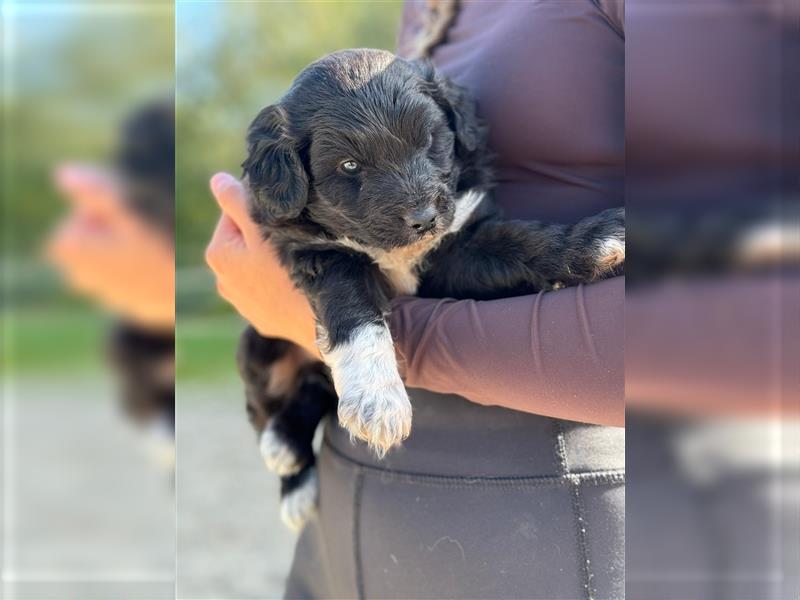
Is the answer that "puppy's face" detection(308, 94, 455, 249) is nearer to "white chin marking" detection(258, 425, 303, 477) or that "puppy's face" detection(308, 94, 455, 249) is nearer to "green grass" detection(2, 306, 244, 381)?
"white chin marking" detection(258, 425, 303, 477)

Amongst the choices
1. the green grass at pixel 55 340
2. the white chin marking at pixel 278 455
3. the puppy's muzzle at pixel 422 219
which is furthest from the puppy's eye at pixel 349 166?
the green grass at pixel 55 340

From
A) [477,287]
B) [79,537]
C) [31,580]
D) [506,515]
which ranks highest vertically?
[79,537]

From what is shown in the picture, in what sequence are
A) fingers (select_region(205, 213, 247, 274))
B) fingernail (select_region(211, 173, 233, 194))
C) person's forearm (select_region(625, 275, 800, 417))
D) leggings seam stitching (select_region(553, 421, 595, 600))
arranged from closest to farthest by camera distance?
person's forearm (select_region(625, 275, 800, 417))
leggings seam stitching (select_region(553, 421, 595, 600))
fingers (select_region(205, 213, 247, 274))
fingernail (select_region(211, 173, 233, 194))

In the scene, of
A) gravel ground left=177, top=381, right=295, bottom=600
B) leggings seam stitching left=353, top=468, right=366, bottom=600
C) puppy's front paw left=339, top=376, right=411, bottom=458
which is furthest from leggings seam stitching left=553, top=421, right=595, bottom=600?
gravel ground left=177, top=381, right=295, bottom=600

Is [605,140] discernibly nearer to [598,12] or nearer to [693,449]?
[598,12]

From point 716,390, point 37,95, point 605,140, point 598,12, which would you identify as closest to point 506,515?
point 605,140

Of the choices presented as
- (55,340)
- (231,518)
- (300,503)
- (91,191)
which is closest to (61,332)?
(55,340)
